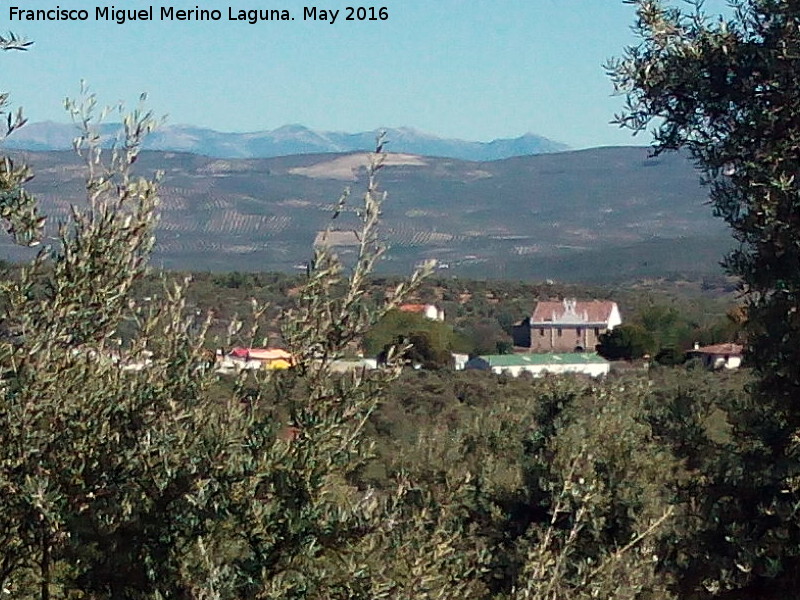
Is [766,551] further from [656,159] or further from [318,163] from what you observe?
[318,163]

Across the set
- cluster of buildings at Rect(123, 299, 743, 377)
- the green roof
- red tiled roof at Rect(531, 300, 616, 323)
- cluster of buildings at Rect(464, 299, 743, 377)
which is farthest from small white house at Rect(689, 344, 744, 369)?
red tiled roof at Rect(531, 300, 616, 323)

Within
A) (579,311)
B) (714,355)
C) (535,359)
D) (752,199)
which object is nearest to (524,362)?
(535,359)

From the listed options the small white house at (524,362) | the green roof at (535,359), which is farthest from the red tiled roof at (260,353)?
the green roof at (535,359)

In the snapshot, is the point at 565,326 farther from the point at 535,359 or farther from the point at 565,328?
the point at 535,359

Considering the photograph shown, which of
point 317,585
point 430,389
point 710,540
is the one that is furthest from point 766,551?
point 430,389

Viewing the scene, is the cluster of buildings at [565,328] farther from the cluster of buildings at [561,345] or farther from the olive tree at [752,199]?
the olive tree at [752,199]
